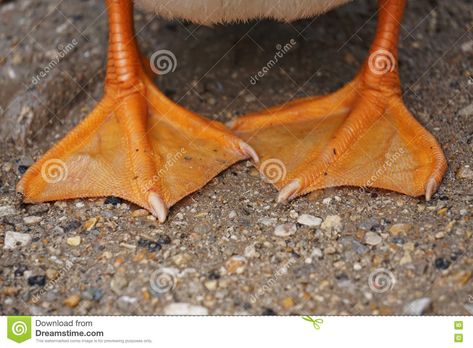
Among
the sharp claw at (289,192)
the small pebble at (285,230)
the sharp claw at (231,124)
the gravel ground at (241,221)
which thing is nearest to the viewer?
the gravel ground at (241,221)

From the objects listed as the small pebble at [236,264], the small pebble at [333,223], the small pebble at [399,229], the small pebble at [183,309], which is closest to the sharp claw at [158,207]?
the small pebble at [236,264]

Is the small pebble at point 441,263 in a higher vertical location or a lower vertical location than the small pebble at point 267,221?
lower

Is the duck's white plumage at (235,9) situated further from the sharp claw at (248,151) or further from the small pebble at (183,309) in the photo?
the small pebble at (183,309)

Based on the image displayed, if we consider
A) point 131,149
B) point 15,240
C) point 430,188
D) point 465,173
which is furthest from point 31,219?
point 465,173

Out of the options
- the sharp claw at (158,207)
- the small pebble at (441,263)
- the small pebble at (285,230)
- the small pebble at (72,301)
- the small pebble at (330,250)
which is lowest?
the small pebble at (72,301)

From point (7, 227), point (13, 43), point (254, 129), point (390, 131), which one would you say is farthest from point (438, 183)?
point (13, 43)

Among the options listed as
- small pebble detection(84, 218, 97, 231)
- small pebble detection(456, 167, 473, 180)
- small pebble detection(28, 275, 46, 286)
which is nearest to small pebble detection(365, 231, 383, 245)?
small pebble detection(456, 167, 473, 180)
